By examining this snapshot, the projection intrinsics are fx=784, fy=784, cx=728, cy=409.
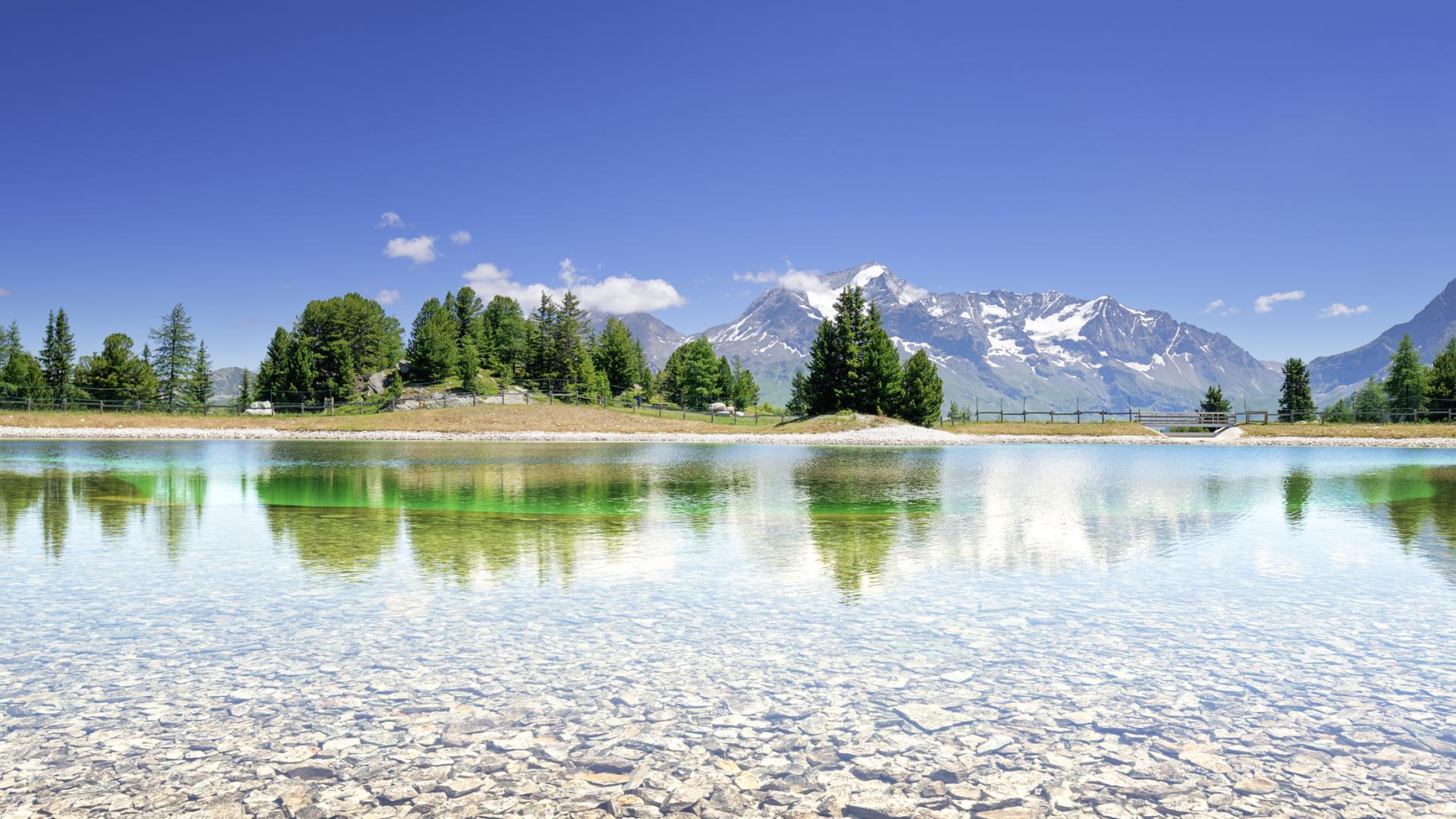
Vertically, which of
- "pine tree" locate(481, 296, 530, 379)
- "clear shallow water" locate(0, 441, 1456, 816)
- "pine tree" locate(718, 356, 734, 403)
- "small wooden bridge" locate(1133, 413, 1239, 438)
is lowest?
"clear shallow water" locate(0, 441, 1456, 816)

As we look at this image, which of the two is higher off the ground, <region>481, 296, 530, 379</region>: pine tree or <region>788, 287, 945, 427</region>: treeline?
<region>481, 296, 530, 379</region>: pine tree

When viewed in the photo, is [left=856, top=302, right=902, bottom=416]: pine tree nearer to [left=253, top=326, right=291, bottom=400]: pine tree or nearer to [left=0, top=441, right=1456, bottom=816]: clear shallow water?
[left=0, top=441, right=1456, bottom=816]: clear shallow water

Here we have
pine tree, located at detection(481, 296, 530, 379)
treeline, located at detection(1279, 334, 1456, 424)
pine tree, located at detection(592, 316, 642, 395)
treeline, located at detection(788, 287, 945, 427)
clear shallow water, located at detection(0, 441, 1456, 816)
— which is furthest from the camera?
pine tree, located at detection(481, 296, 530, 379)

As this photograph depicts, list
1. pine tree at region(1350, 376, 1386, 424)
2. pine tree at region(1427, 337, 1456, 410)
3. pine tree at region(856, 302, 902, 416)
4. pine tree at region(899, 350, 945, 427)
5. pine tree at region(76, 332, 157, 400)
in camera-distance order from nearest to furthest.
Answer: pine tree at region(856, 302, 902, 416) → pine tree at region(899, 350, 945, 427) → pine tree at region(1427, 337, 1456, 410) → pine tree at region(76, 332, 157, 400) → pine tree at region(1350, 376, 1386, 424)

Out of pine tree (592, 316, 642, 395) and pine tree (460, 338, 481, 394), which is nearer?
pine tree (460, 338, 481, 394)

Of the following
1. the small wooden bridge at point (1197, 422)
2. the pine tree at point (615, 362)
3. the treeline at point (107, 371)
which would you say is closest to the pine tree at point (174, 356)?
the treeline at point (107, 371)

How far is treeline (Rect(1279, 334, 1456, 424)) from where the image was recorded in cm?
9025

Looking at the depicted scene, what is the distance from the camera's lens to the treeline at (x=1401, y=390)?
296ft

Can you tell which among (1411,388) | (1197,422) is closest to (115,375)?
(1197,422)

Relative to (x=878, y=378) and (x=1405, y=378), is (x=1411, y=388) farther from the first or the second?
(x=878, y=378)

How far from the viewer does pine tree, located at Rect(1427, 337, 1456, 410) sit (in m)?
88.7

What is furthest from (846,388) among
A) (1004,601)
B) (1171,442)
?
(1004,601)

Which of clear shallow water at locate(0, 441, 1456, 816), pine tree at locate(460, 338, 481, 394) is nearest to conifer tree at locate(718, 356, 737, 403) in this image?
pine tree at locate(460, 338, 481, 394)

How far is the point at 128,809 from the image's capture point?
17.1ft
